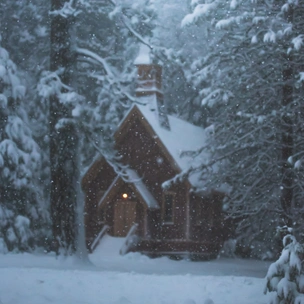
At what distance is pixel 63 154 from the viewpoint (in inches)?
782

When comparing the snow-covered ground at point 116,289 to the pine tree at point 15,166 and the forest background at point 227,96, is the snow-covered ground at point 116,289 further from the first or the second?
the pine tree at point 15,166

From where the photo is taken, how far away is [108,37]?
28672mm

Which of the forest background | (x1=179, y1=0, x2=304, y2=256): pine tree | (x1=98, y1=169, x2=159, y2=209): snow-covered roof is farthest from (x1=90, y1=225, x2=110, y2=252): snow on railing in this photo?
(x1=179, y1=0, x2=304, y2=256): pine tree

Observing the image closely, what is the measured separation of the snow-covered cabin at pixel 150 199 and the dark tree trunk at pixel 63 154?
8.85 m

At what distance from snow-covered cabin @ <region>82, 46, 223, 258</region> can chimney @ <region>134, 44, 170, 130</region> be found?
5cm

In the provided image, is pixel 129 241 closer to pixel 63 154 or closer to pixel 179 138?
pixel 179 138

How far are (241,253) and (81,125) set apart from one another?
15.0 m

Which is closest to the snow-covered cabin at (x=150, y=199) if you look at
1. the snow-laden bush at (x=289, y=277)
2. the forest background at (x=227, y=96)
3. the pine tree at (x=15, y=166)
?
the pine tree at (x=15, y=166)

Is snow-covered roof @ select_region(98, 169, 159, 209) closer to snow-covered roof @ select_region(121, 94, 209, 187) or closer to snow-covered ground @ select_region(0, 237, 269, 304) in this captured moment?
snow-covered roof @ select_region(121, 94, 209, 187)

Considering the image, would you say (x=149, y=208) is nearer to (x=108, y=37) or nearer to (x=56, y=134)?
(x=108, y=37)

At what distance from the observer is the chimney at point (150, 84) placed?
3136 cm

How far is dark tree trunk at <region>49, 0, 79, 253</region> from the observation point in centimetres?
1969

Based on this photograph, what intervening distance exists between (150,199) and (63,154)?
995 centimetres

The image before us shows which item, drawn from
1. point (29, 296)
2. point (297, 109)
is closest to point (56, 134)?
point (297, 109)
